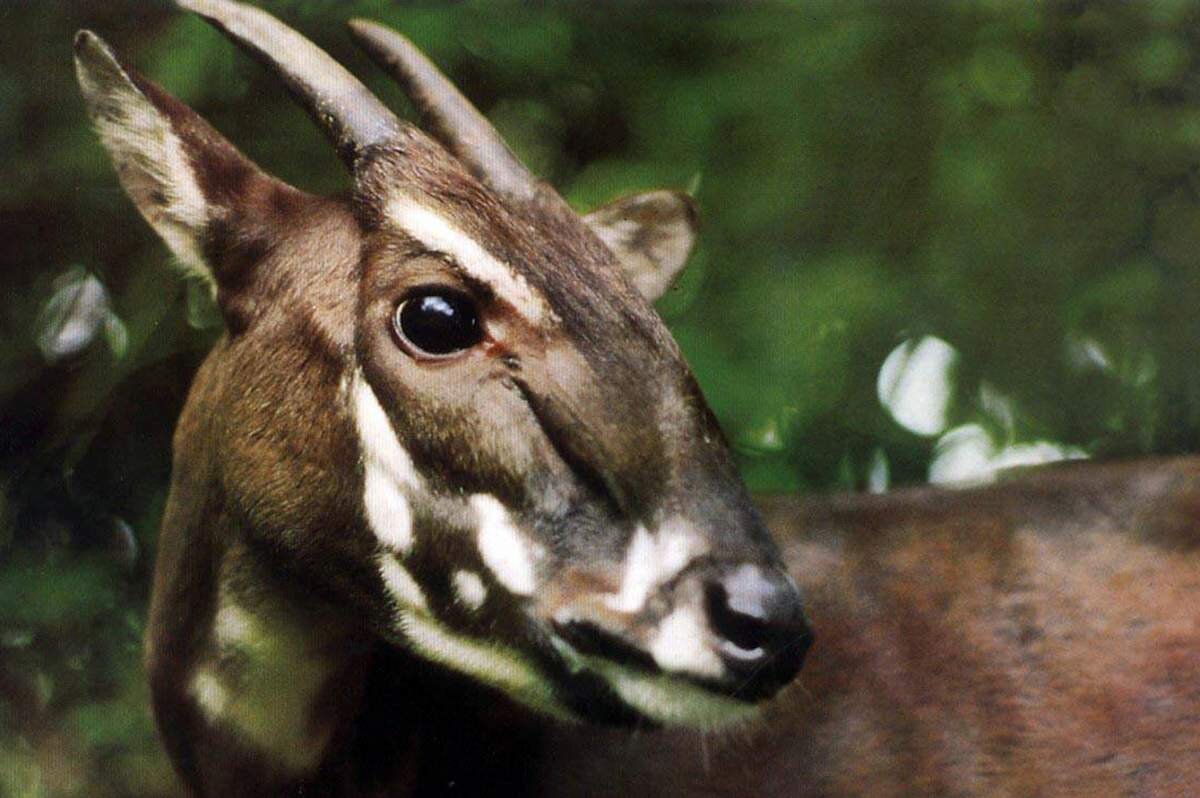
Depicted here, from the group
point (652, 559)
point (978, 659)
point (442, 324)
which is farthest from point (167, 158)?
point (978, 659)

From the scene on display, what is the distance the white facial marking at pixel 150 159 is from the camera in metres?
1.90

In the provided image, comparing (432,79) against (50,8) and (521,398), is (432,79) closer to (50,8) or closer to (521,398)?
(521,398)

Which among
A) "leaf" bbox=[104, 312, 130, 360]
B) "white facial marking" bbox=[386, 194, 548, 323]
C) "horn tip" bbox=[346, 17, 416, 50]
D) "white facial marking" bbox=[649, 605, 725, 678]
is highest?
"horn tip" bbox=[346, 17, 416, 50]

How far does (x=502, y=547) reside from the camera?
1636 mm

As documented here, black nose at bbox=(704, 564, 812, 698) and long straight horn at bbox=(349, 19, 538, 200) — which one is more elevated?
long straight horn at bbox=(349, 19, 538, 200)

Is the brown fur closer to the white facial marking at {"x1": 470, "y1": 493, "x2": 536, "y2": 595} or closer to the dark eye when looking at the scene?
the white facial marking at {"x1": 470, "y1": 493, "x2": 536, "y2": 595}

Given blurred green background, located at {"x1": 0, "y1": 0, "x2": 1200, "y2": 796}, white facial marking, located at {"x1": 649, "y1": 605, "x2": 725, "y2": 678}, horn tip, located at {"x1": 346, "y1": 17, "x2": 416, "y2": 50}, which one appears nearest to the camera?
white facial marking, located at {"x1": 649, "y1": 605, "x2": 725, "y2": 678}

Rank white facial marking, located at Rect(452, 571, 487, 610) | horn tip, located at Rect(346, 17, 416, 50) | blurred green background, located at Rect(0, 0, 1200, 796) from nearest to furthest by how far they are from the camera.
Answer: white facial marking, located at Rect(452, 571, 487, 610) < horn tip, located at Rect(346, 17, 416, 50) < blurred green background, located at Rect(0, 0, 1200, 796)

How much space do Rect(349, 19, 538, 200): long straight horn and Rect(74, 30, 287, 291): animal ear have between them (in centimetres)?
29

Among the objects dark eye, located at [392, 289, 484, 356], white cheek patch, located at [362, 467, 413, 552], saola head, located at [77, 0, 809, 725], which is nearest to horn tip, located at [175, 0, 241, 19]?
saola head, located at [77, 0, 809, 725]

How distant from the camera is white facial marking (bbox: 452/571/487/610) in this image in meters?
1.67

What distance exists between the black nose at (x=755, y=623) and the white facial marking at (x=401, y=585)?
0.41 m

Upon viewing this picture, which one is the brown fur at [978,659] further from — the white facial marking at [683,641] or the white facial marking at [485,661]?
the white facial marking at [683,641]

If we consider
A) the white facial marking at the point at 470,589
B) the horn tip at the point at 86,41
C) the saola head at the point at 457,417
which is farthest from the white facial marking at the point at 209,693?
the horn tip at the point at 86,41
